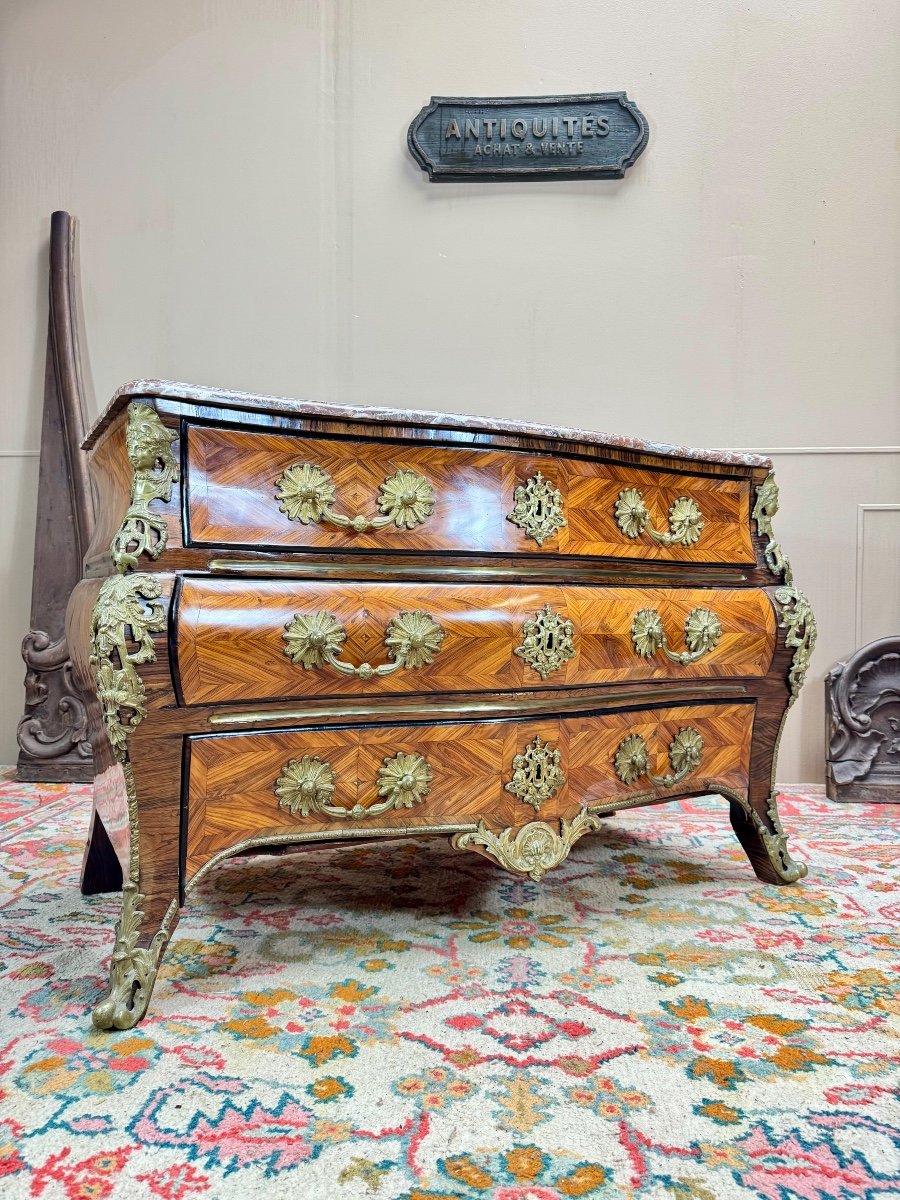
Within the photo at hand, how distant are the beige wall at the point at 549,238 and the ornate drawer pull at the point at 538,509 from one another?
153cm

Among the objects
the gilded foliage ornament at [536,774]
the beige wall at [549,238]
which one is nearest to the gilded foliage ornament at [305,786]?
the gilded foliage ornament at [536,774]

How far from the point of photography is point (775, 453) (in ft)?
9.79

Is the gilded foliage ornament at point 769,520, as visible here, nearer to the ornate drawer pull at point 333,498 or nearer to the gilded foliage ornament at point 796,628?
the gilded foliage ornament at point 796,628

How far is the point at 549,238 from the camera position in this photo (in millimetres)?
3002

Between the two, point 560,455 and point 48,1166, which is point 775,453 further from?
point 48,1166

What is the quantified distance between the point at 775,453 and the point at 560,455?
173 centimetres

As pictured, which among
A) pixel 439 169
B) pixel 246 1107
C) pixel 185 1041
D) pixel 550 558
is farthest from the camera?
pixel 439 169

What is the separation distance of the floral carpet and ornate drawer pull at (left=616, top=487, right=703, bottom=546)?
0.75 m

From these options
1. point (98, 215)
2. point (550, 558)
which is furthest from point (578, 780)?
point (98, 215)

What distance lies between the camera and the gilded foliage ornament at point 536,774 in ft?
4.85

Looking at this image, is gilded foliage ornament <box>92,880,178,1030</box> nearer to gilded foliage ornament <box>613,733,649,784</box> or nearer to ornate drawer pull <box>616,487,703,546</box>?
gilded foliage ornament <box>613,733,649,784</box>

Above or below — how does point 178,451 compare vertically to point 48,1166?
above

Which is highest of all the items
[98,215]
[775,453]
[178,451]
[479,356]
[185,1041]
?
[98,215]

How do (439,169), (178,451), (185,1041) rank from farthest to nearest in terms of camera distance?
(439,169), (178,451), (185,1041)
